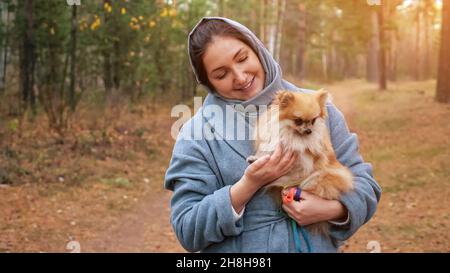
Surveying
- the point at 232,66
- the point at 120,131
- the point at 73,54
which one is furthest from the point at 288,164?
the point at 120,131

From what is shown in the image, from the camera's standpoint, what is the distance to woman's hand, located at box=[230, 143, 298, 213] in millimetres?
2295

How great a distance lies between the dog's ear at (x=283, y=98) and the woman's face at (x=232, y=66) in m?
0.14

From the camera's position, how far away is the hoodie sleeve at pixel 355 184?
2482 millimetres

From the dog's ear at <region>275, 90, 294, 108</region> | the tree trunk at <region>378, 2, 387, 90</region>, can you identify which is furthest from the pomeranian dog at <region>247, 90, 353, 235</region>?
the tree trunk at <region>378, 2, 387, 90</region>

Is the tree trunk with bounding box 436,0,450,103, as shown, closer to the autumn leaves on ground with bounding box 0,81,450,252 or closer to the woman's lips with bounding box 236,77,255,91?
the autumn leaves on ground with bounding box 0,81,450,252

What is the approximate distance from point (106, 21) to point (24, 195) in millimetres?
7914

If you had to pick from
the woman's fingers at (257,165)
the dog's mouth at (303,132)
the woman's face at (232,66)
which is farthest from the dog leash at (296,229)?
the woman's face at (232,66)

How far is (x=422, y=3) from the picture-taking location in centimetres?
2173

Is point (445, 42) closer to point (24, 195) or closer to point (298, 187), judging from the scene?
point (24, 195)

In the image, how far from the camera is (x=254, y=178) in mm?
2301

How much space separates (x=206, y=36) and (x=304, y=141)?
2.70 feet

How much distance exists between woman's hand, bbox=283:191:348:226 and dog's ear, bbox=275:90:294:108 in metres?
0.51
